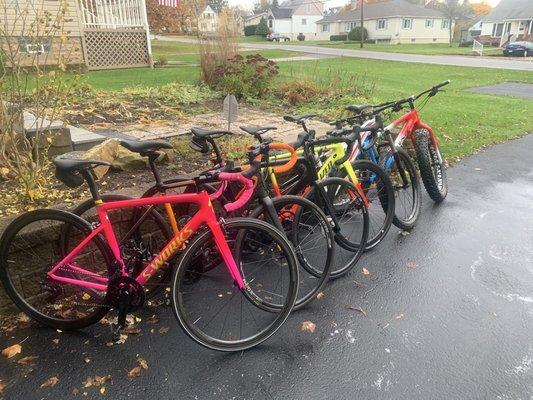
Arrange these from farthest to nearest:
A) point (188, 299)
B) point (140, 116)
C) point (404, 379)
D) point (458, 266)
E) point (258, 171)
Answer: point (140, 116) < point (458, 266) < point (188, 299) < point (258, 171) < point (404, 379)

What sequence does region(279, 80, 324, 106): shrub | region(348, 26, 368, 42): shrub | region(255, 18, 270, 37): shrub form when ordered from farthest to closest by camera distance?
region(255, 18, 270, 37): shrub < region(348, 26, 368, 42): shrub < region(279, 80, 324, 106): shrub

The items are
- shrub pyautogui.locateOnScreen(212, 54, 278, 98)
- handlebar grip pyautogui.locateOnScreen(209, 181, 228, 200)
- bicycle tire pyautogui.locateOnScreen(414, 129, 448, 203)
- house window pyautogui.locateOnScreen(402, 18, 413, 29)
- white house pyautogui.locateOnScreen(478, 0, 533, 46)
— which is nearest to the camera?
handlebar grip pyautogui.locateOnScreen(209, 181, 228, 200)

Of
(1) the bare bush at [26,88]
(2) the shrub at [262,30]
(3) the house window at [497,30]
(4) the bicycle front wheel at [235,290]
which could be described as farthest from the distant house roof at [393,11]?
(4) the bicycle front wheel at [235,290]

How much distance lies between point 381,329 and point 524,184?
150 inches

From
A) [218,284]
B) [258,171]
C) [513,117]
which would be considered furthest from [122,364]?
[513,117]

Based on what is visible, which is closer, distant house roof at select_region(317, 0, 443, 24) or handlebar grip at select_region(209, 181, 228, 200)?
handlebar grip at select_region(209, 181, 228, 200)

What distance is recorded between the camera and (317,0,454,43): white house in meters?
55.2

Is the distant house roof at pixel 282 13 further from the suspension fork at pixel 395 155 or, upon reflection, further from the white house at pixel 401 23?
the suspension fork at pixel 395 155

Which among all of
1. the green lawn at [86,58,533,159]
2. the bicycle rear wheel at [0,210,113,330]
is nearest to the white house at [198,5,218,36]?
the green lawn at [86,58,533,159]

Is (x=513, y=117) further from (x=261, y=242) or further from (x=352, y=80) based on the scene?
(x=261, y=242)

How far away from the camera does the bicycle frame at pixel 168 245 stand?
2482 millimetres

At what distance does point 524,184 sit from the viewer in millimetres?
5500

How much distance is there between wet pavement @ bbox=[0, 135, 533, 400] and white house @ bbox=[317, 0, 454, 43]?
57.4 metres

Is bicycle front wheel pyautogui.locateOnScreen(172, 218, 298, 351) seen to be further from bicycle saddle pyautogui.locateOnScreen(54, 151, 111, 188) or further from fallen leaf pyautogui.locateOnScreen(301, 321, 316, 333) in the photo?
bicycle saddle pyautogui.locateOnScreen(54, 151, 111, 188)
